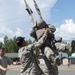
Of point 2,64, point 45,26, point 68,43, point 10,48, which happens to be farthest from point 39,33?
point 10,48

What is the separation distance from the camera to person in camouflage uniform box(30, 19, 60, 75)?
980cm

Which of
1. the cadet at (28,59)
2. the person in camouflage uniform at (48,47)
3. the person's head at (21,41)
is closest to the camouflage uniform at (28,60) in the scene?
the cadet at (28,59)

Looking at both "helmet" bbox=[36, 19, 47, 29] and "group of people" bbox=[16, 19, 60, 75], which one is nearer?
"group of people" bbox=[16, 19, 60, 75]

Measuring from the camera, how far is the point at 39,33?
10.3 metres

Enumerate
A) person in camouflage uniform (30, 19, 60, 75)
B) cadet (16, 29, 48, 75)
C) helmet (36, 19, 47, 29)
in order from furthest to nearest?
helmet (36, 19, 47, 29), person in camouflage uniform (30, 19, 60, 75), cadet (16, 29, 48, 75)

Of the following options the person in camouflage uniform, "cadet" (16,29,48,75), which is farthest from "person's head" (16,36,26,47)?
the person in camouflage uniform

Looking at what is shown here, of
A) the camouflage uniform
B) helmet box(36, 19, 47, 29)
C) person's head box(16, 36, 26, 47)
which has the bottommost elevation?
the camouflage uniform

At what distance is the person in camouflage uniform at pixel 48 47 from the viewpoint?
9799mm

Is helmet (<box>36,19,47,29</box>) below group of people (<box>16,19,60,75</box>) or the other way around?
the other way around

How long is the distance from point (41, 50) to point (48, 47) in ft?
1.08

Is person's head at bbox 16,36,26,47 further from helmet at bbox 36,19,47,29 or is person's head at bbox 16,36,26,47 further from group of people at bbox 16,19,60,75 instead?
helmet at bbox 36,19,47,29

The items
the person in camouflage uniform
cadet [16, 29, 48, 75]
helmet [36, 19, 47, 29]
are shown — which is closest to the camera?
cadet [16, 29, 48, 75]

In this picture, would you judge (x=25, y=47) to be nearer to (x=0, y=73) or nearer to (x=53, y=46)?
(x=53, y=46)

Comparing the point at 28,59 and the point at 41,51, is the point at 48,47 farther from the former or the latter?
the point at 28,59
